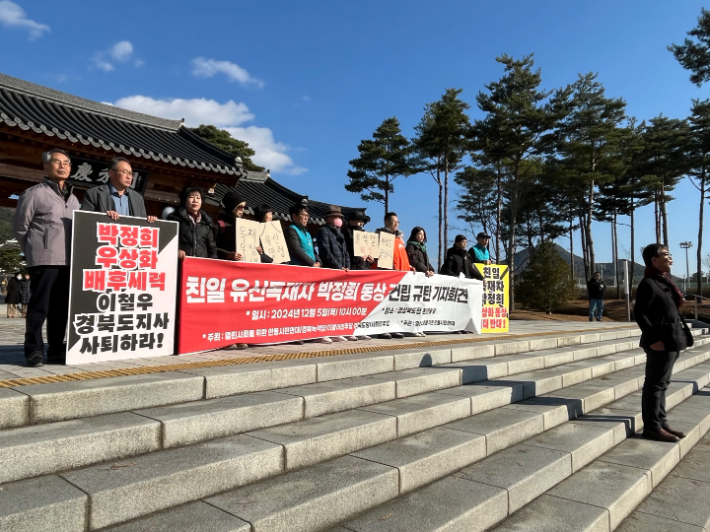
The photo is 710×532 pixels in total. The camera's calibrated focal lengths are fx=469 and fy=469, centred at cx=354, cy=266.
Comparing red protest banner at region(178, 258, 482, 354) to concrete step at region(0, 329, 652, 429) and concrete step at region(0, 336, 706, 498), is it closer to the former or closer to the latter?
concrete step at region(0, 329, 652, 429)

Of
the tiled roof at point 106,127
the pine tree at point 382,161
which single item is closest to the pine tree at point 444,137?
the pine tree at point 382,161

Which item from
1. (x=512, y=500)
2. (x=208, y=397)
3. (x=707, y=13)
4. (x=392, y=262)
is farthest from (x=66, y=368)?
(x=707, y=13)

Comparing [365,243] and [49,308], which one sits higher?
[365,243]

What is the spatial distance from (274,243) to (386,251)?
211 centimetres

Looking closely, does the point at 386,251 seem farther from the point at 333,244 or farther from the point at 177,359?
the point at 177,359

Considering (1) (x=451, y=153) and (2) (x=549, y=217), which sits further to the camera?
(2) (x=549, y=217)

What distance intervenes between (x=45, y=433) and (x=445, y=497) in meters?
2.23

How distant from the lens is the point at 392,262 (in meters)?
7.30

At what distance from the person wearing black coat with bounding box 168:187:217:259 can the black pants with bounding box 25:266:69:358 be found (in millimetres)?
1121

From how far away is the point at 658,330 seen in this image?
428 cm

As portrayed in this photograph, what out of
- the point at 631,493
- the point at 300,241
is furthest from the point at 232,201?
the point at 631,493

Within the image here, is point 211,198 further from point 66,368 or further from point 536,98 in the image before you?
point 536,98

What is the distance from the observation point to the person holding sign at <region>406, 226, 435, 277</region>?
25.8ft

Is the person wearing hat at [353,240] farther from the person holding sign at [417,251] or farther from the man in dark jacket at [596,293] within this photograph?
the man in dark jacket at [596,293]
